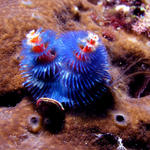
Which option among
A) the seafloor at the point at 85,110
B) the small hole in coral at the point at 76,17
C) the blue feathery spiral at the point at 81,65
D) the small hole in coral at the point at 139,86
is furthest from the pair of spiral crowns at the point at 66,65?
the small hole in coral at the point at 76,17

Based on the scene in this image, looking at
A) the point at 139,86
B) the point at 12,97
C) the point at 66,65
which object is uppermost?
the point at 66,65

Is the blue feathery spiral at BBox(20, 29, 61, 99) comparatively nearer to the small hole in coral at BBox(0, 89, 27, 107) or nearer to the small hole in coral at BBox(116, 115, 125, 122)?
the small hole in coral at BBox(0, 89, 27, 107)

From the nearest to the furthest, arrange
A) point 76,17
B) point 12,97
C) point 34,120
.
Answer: point 34,120, point 12,97, point 76,17

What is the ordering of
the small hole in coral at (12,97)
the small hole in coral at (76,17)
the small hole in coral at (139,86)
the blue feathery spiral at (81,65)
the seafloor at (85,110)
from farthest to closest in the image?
the small hole in coral at (76,17)
the small hole in coral at (139,86)
the small hole in coral at (12,97)
the seafloor at (85,110)
the blue feathery spiral at (81,65)

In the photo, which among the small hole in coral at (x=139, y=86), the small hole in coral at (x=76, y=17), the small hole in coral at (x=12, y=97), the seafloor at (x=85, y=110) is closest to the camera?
the seafloor at (x=85, y=110)

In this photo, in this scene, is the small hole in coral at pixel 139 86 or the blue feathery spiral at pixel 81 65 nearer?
the blue feathery spiral at pixel 81 65

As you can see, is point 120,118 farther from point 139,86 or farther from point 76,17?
Result: point 76,17

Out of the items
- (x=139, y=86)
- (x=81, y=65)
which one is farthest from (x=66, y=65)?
(x=139, y=86)

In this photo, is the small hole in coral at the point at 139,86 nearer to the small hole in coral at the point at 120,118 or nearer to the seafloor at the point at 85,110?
the seafloor at the point at 85,110
